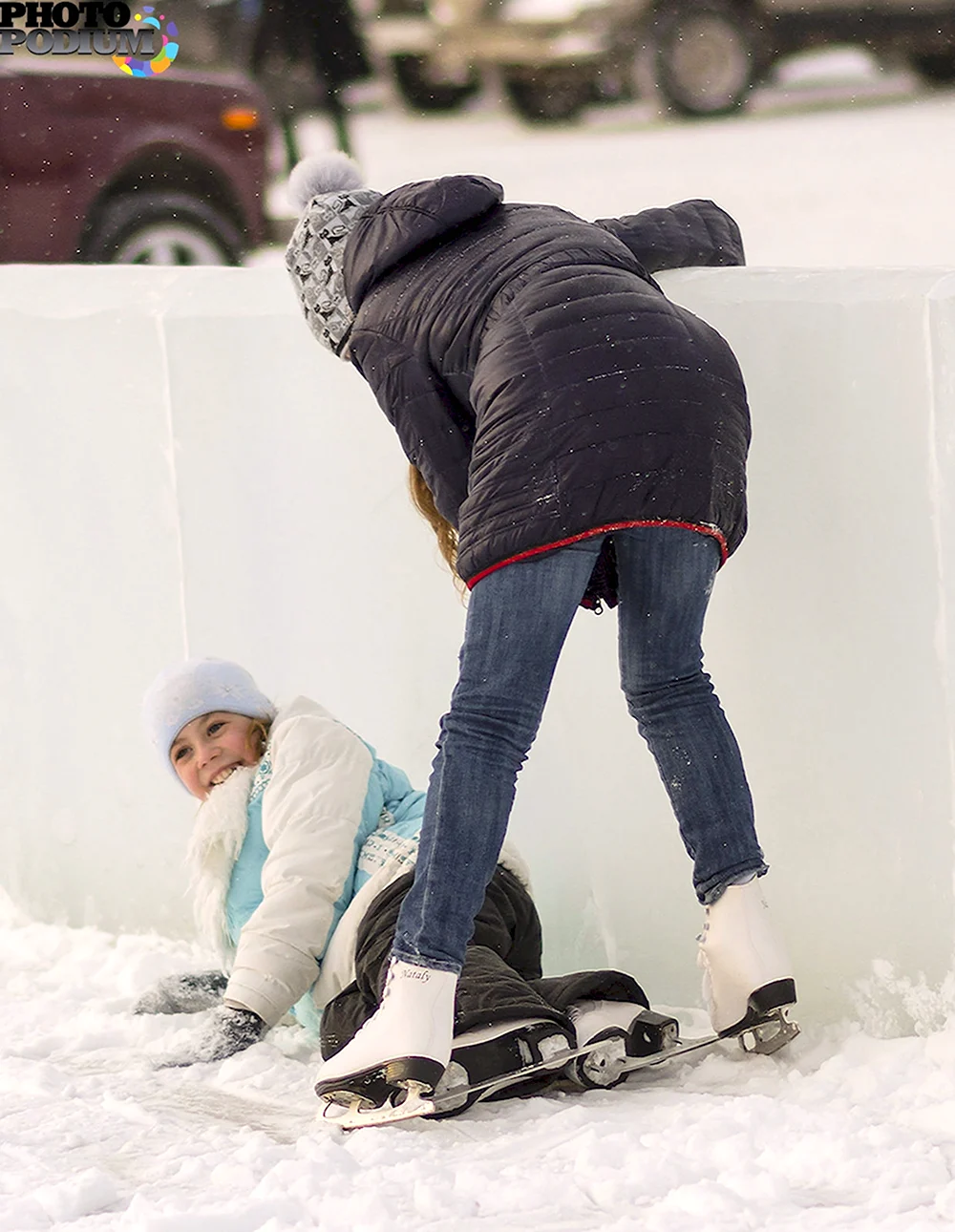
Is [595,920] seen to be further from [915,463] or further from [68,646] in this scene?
[68,646]

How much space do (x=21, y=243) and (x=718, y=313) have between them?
514 centimetres

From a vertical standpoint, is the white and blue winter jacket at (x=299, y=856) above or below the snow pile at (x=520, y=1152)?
above

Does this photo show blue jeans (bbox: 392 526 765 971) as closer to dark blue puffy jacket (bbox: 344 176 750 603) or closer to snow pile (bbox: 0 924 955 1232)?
dark blue puffy jacket (bbox: 344 176 750 603)

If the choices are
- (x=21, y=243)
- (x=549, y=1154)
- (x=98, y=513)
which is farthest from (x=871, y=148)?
(x=549, y=1154)

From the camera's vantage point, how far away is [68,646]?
398 cm

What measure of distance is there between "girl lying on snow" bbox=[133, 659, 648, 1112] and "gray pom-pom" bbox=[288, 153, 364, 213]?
3.14 feet

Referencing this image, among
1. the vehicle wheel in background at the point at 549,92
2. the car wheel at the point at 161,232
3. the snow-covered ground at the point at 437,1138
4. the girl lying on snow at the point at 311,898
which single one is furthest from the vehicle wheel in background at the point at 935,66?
the girl lying on snow at the point at 311,898

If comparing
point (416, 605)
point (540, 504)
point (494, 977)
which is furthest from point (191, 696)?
point (540, 504)

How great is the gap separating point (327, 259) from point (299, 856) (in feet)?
3.38

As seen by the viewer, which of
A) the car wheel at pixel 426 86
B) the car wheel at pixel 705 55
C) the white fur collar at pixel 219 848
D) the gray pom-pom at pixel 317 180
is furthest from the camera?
the car wheel at pixel 426 86

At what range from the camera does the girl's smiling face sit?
11.1 feet

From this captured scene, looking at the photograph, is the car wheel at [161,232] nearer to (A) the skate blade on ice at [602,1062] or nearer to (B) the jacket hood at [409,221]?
(B) the jacket hood at [409,221]

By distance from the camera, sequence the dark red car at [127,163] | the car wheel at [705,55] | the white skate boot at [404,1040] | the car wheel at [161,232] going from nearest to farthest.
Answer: the white skate boot at [404,1040] < the dark red car at [127,163] < the car wheel at [161,232] < the car wheel at [705,55]

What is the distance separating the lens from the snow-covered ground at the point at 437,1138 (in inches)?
82.9
